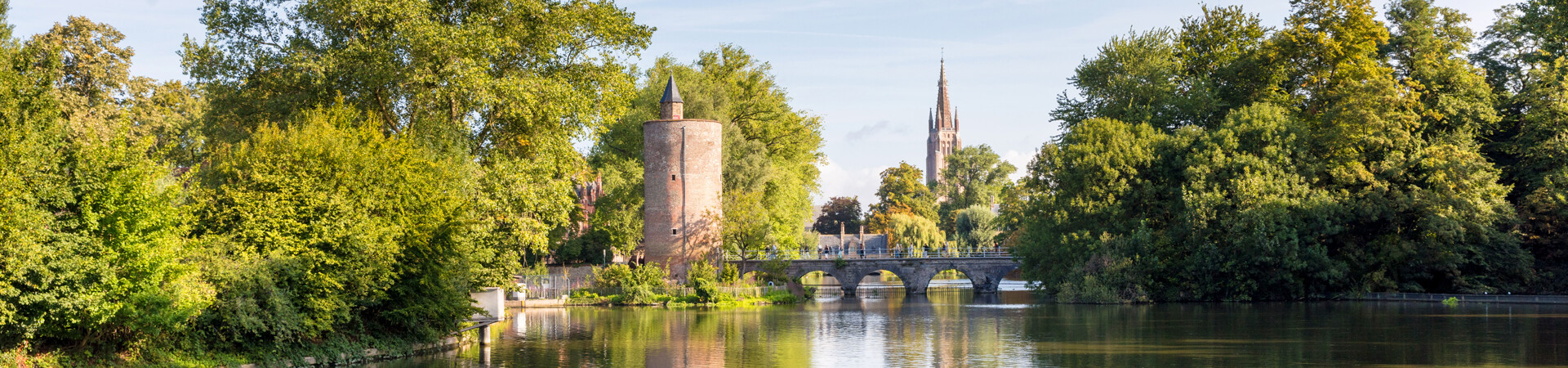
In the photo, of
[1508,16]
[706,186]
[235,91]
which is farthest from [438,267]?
[1508,16]

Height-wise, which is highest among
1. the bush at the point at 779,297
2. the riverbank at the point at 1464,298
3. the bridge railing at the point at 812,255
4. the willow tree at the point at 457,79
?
the willow tree at the point at 457,79

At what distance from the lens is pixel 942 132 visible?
138 metres

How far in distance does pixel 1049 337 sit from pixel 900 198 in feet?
226

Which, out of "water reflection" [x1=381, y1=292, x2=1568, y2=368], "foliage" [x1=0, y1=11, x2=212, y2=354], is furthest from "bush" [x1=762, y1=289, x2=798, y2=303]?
"foliage" [x1=0, y1=11, x2=212, y2=354]

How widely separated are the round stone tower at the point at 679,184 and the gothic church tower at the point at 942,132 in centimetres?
9384

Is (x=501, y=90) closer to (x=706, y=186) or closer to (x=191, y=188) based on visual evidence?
(x=191, y=188)

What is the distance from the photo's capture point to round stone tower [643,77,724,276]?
147 feet

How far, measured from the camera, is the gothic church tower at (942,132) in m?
139

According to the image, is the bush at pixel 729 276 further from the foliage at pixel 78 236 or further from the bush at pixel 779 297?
the foliage at pixel 78 236

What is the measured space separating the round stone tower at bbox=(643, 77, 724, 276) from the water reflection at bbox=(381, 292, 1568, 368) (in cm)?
684

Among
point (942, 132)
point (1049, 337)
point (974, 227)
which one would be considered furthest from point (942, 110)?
point (1049, 337)

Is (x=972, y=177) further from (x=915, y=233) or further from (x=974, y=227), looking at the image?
(x=915, y=233)

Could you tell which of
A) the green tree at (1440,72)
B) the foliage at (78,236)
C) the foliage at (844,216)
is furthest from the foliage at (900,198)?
the foliage at (78,236)

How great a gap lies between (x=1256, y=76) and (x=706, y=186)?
19639 millimetres
